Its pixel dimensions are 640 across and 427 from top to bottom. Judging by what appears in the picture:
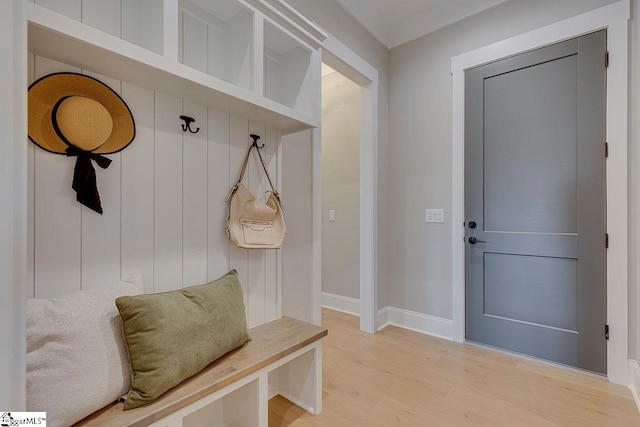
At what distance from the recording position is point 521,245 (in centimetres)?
216

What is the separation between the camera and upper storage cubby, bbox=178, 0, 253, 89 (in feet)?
4.11

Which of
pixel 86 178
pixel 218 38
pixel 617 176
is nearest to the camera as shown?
pixel 86 178

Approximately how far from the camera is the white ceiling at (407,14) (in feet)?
7.69

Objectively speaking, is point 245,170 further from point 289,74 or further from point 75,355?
point 75,355

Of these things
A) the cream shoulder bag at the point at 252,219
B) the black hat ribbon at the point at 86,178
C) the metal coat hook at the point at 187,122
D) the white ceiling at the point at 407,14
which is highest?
the white ceiling at the point at 407,14

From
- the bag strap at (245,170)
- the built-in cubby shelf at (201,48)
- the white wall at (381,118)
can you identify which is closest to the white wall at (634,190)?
the white wall at (381,118)

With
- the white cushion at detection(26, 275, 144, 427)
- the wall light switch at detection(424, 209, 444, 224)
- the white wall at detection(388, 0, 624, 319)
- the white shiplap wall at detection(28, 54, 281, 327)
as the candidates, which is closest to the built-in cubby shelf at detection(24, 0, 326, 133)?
the white shiplap wall at detection(28, 54, 281, 327)

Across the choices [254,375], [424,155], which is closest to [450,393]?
[254,375]

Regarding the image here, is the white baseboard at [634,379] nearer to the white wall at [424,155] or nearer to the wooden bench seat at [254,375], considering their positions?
the white wall at [424,155]

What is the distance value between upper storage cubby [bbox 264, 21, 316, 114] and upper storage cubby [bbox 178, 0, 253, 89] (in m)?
0.25

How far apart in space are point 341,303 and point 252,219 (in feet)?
7.01

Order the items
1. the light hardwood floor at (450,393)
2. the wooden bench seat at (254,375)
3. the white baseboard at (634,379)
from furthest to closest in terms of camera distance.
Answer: the white baseboard at (634,379) → the light hardwood floor at (450,393) → the wooden bench seat at (254,375)

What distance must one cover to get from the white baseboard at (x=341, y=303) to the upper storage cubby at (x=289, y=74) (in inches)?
88.0

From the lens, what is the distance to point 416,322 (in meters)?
2.68
